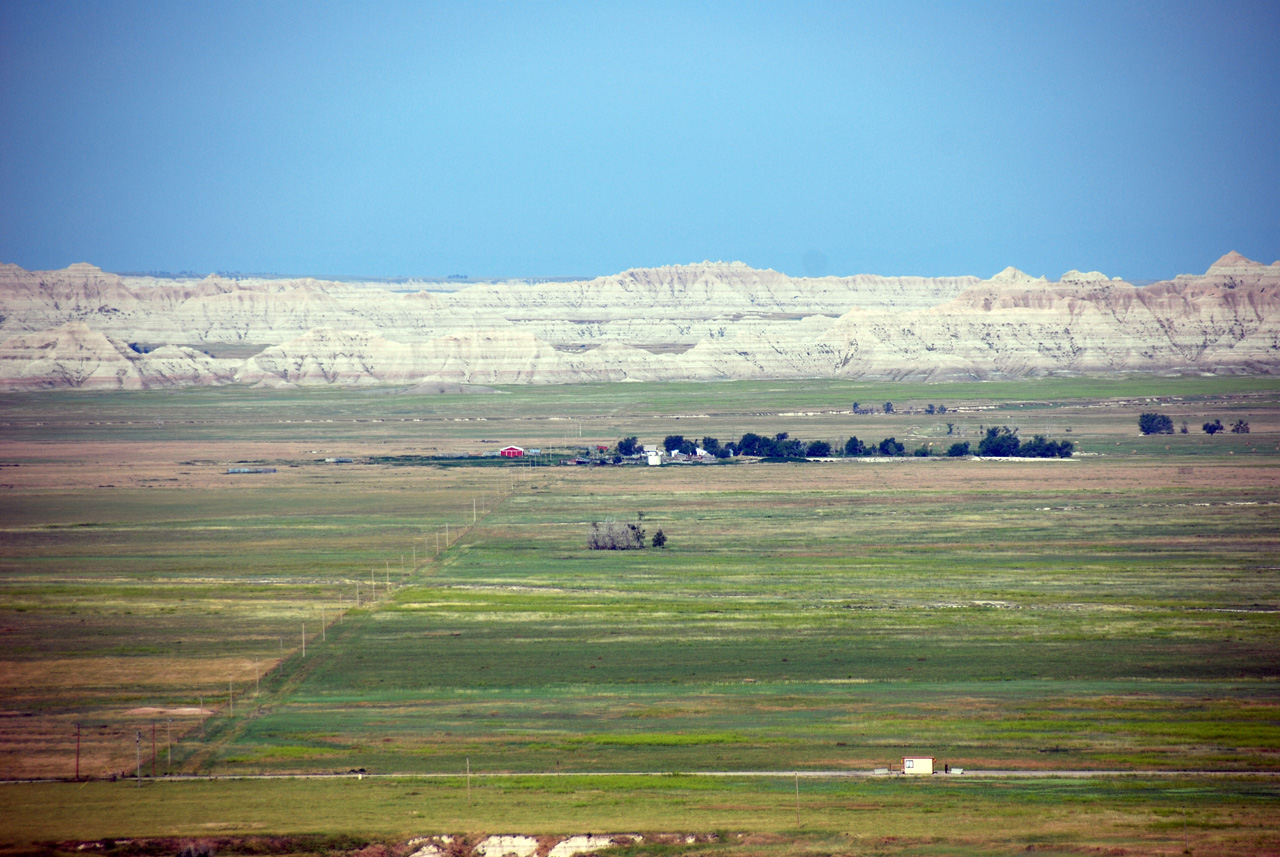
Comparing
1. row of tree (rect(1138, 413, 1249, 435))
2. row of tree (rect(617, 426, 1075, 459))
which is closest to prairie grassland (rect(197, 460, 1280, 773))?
row of tree (rect(617, 426, 1075, 459))

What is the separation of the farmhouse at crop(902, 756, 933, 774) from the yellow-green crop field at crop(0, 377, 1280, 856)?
1.20 ft

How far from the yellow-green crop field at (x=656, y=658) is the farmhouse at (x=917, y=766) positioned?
366 mm

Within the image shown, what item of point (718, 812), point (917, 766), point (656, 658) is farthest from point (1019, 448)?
point (718, 812)

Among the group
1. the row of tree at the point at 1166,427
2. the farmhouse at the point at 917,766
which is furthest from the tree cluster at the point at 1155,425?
the farmhouse at the point at 917,766

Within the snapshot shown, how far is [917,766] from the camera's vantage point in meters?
32.9

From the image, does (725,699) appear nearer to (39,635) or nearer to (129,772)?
(129,772)

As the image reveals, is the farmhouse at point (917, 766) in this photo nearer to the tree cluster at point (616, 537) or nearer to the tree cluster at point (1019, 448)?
the tree cluster at point (616, 537)

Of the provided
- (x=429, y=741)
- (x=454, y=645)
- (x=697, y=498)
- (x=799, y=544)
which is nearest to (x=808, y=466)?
(x=697, y=498)

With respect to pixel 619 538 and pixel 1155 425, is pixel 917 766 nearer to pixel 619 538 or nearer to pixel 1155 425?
pixel 619 538

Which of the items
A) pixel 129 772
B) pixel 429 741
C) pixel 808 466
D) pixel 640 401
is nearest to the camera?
pixel 129 772

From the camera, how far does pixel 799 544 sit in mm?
66938

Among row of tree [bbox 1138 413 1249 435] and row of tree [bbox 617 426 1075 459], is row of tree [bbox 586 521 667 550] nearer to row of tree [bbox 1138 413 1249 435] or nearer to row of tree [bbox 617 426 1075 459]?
row of tree [bbox 617 426 1075 459]

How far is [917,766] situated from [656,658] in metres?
12.9

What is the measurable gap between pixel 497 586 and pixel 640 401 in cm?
11636
